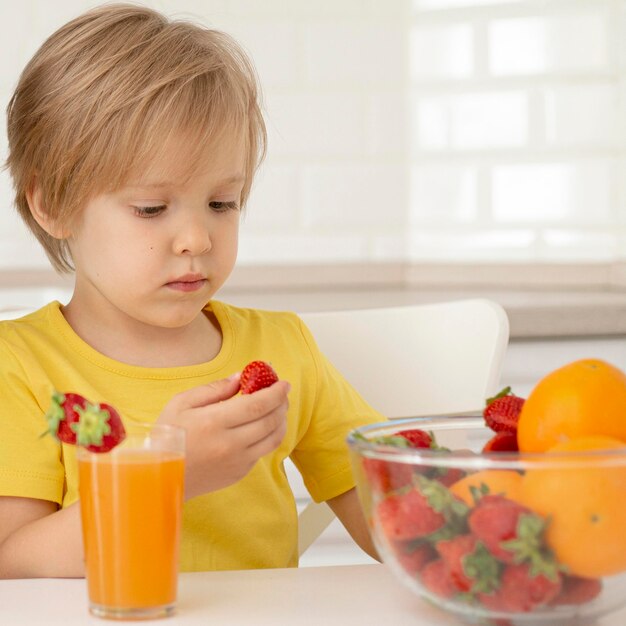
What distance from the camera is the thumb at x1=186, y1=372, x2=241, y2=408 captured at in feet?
2.84

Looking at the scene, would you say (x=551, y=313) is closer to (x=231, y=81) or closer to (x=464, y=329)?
(x=464, y=329)

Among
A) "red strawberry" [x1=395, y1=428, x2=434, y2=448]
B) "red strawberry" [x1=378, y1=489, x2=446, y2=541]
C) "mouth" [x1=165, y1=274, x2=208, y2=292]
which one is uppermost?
"mouth" [x1=165, y1=274, x2=208, y2=292]

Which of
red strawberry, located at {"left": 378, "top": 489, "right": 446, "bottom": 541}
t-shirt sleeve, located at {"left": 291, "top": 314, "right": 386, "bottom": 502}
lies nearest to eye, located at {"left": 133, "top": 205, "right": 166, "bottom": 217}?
t-shirt sleeve, located at {"left": 291, "top": 314, "right": 386, "bottom": 502}

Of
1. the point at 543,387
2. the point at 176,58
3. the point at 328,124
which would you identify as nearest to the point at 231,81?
the point at 176,58

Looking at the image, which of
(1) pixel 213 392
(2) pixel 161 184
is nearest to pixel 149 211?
(2) pixel 161 184

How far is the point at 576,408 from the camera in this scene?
27.8 inches

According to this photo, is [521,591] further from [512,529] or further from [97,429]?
[97,429]

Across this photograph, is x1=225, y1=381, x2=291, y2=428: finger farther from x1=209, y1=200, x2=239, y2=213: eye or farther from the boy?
x1=209, y1=200, x2=239, y2=213: eye

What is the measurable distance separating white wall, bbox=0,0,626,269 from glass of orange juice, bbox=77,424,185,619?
4.95ft

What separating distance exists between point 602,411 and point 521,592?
14 cm

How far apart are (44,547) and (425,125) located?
58.5 inches

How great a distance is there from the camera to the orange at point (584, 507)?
609 millimetres

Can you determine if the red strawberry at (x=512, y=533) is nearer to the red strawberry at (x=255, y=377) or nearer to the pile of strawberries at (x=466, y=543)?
the pile of strawberries at (x=466, y=543)

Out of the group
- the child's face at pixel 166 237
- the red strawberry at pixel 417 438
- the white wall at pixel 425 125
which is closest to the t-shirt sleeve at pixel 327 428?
the child's face at pixel 166 237
